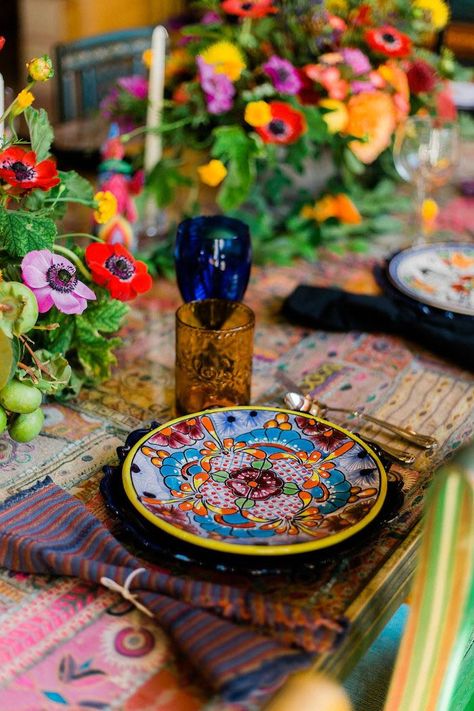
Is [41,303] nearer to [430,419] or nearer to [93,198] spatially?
[93,198]

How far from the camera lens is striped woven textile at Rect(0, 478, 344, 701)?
585 mm

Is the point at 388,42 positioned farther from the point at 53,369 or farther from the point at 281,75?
the point at 53,369

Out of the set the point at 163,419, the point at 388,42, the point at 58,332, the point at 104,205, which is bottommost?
the point at 163,419

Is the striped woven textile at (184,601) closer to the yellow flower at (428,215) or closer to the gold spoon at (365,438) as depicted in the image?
the gold spoon at (365,438)

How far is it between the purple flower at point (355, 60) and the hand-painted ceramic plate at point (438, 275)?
332mm

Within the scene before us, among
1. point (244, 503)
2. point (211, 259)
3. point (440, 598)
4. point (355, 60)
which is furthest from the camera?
point (355, 60)

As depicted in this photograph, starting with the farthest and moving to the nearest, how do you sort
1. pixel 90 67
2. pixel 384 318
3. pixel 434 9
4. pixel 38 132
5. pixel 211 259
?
pixel 90 67 < pixel 434 9 < pixel 384 318 < pixel 211 259 < pixel 38 132

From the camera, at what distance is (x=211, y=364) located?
937 mm

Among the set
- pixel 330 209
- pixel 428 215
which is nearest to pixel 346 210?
pixel 330 209

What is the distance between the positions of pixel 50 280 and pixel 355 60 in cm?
80

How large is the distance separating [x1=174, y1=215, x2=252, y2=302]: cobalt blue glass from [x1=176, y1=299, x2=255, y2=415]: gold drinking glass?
0.39ft

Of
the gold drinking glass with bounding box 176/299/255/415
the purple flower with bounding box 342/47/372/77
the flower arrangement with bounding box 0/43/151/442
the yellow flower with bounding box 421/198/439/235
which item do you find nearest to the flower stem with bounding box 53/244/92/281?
the flower arrangement with bounding box 0/43/151/442

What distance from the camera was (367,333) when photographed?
1219 millimetres

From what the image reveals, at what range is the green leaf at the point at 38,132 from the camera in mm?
913
